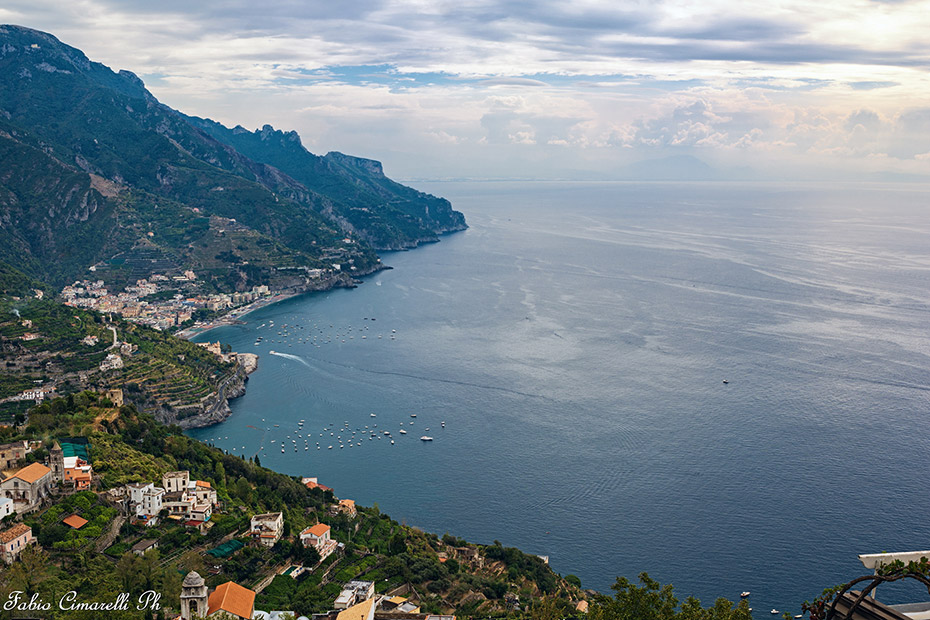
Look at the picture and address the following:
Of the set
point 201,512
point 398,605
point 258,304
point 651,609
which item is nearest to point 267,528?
point 201,512

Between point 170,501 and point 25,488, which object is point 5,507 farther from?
point 170,501

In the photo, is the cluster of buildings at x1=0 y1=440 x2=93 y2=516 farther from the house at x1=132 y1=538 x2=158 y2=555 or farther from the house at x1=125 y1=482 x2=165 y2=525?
the house at x1=132 y1=538 x2=158 y2=555

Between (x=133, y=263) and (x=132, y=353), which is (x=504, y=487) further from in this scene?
(x=133, y=263)

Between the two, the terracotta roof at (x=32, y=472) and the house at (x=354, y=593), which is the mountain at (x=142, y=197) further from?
the house at (x=354, y=593)

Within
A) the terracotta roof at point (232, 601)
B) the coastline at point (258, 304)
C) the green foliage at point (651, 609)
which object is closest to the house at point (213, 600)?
the terracotta roof at point (232, 601)

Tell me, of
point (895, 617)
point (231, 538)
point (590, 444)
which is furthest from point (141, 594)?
point (590, 444)

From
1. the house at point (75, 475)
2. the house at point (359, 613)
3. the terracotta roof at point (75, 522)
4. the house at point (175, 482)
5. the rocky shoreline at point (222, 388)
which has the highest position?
the house at point (75, 475)

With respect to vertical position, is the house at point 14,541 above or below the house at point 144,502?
above
